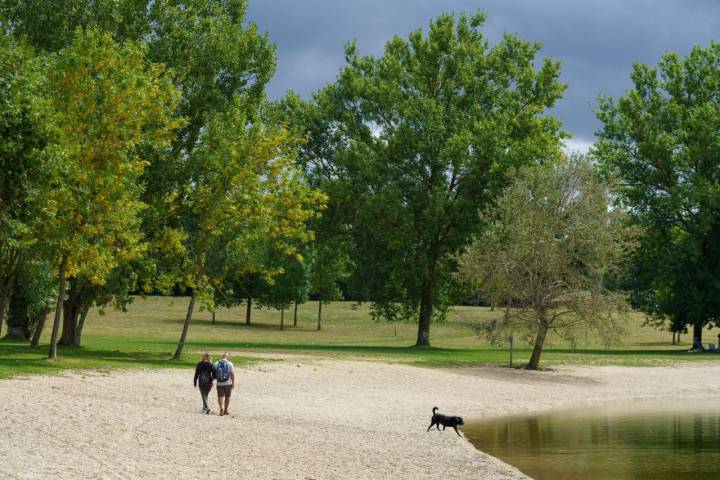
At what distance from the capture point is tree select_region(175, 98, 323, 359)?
43.5 m

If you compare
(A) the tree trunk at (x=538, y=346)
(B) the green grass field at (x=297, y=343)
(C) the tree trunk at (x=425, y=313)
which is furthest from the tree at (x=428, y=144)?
(A) the tree trunk at (x=538, y=346)

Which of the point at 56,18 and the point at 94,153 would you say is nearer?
the point at 94,153

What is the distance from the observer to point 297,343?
76.8 m

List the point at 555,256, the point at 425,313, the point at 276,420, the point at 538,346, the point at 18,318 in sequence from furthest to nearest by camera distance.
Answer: the point at 425,313 → the point at 18,318 → the point at 538,346 → the point at 555,256 → the point at 276,420

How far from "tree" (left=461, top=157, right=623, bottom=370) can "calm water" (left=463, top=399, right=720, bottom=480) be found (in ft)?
33.7

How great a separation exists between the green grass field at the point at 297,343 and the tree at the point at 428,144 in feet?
17.9

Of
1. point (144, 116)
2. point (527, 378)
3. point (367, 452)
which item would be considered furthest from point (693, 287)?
point (367, 452)

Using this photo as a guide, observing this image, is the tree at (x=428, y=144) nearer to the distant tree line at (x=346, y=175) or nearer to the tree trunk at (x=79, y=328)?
the distant tree line at (x=346, y=175)

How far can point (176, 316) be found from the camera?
108 m

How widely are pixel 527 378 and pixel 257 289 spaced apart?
52742 millimetres

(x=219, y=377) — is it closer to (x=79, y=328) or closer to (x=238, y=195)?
(x=238, y=195)

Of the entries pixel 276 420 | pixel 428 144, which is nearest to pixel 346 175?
pixel 428 144

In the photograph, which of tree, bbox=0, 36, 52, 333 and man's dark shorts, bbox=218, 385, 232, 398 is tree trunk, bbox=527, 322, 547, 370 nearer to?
man's dark shorts, bbox=218, 385, 232, 398

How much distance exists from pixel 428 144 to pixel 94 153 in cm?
2749
